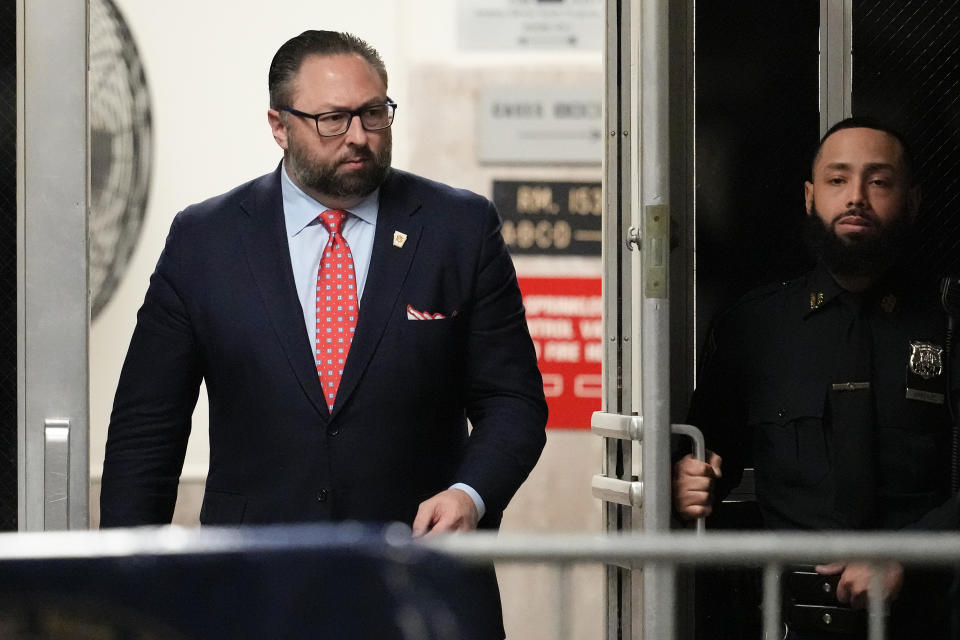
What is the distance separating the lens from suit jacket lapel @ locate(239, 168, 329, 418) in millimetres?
3037

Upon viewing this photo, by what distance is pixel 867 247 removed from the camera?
3055mm

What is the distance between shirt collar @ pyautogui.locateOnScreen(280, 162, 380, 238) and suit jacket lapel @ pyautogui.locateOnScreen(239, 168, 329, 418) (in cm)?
2

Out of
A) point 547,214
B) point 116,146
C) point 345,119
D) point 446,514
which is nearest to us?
point 446,514

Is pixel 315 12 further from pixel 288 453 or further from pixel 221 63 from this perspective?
pixel 288 453

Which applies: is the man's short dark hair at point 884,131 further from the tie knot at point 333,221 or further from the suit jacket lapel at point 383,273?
the tie knot at point 333,221

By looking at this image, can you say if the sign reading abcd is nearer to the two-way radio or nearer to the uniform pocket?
the uniform pocket

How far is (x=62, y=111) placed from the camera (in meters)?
3.05

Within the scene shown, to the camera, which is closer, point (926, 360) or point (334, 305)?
point (926, 360)

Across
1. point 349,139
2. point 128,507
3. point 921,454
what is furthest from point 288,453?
point 921,454

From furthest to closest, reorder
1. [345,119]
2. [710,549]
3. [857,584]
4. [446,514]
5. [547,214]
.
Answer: [547,214], [345,119], [446,514], [857,584], [710,549]

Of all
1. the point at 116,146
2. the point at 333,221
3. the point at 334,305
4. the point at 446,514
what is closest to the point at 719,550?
the point at 446,514

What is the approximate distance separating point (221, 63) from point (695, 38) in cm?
252

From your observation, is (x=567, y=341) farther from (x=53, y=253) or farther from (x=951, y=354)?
(x=53, y=253)

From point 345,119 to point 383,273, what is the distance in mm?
338
